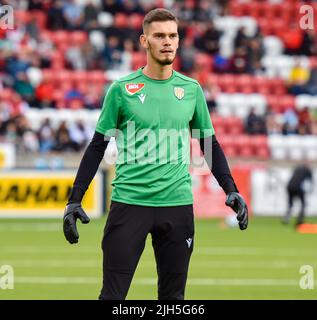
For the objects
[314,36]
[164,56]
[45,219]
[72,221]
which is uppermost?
[314,36]

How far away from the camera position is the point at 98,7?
29.7m

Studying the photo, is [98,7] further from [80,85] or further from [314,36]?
[314,36]

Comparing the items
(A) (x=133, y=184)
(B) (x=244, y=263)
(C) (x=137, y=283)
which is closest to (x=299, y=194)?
(B) (x=244, y=263)

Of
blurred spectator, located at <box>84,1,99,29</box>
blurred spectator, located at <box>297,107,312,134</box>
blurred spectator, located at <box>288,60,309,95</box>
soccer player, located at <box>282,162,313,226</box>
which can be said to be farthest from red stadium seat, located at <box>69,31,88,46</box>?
soccer player, located at <box>282,162,313,226</box>

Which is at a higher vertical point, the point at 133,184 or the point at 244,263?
the point at 133,184

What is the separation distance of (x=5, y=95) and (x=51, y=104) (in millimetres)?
1170

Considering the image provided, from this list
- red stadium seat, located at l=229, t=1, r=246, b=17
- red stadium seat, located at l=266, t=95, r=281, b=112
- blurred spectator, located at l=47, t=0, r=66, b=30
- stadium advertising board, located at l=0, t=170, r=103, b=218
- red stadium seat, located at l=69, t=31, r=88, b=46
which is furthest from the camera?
red stadium seat, located at l=229, t=1, r=246, b=17

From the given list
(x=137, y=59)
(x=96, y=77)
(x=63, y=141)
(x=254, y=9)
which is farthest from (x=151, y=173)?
(x=254, y=9)

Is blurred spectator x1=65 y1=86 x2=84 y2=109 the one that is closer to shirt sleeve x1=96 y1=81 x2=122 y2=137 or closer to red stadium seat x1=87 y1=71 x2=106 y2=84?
red stadium seat x1=87 y1=71 x2=106 y2=84

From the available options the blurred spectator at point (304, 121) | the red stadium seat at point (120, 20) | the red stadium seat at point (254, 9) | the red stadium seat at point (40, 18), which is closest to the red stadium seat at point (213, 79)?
the blurred spectator at point (304, 121)

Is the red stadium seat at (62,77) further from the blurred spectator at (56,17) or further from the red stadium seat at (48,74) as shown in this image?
the blurred spectator at (56,17)

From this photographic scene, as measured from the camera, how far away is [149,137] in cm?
677

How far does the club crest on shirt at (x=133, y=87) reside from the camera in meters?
6.79

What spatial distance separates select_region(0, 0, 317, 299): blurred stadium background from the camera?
19.2 m
